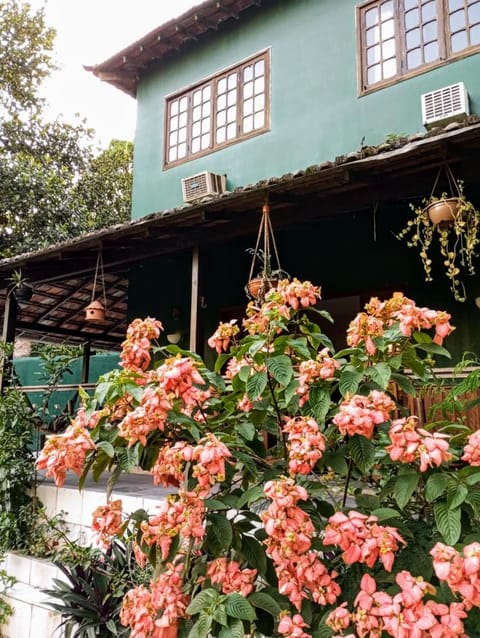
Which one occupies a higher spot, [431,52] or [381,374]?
[431,52]

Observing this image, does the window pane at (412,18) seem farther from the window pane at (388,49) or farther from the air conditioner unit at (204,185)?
the air conditioner unit at (204,185)

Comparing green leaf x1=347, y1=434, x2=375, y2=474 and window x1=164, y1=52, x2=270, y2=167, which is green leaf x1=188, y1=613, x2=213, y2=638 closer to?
green leaf x1=347, y1=434, x2=375, y2=474

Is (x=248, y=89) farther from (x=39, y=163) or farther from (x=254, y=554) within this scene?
(x=39, y=163)

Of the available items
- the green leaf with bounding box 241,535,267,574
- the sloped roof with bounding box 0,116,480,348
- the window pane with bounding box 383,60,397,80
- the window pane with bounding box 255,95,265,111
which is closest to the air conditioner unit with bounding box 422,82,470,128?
the window pane with bounding box 383,60,397,80

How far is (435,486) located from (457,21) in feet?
20.8

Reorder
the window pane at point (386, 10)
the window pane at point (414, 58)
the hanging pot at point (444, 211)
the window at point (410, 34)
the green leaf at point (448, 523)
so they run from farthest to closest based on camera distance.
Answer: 1. the window pane at point (386, 10)
2. the window pane at point (414, 58)
3. the window at point (410, 34)
4. the hanging pot at point (444, 211)
5. the green leaf at point (448, 523)

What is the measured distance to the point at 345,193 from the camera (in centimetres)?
489

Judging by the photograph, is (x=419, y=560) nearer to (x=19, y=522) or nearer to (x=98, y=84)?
(x=19, y=522)

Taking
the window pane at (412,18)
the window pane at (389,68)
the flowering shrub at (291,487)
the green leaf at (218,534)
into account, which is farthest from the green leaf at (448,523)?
the window pane at (412,18)

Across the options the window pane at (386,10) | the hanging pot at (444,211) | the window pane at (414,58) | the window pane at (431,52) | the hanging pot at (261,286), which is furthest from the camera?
the window pane at (386,10)

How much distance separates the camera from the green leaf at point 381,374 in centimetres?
195

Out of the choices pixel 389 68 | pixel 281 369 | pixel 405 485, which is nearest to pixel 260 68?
pixel 389 68

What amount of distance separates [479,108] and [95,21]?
17.1 metres

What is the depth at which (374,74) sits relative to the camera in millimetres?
6750
